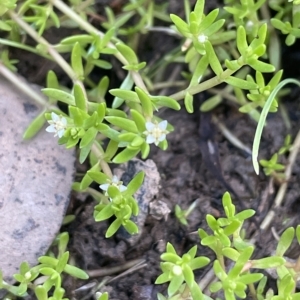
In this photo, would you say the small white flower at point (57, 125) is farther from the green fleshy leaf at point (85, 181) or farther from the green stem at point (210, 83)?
the green stem at point (210, 83)

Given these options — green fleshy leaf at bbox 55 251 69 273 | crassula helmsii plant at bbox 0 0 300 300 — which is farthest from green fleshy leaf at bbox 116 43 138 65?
green fleshy leaf at bbox 55 251 69 273

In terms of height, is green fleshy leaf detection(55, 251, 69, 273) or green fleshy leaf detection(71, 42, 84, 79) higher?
green fleshy leaf detection(71, 42, 84, 79)

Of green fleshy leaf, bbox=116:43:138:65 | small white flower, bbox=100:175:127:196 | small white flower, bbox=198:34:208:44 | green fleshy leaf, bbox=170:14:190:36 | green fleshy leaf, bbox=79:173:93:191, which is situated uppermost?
green fleshy leaf, bbox=170:14:190:36

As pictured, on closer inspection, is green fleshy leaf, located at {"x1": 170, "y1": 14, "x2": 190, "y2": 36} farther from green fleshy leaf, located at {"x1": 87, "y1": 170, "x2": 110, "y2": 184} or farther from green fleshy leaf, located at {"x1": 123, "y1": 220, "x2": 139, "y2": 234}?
green fleshy leaf, located at {"x1": 123, "y1": 220, "x2": 139, "y2": 234}

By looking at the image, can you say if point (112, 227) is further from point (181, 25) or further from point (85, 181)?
point (181, 25)

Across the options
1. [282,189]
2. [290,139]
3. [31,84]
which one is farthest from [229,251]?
[31,84]

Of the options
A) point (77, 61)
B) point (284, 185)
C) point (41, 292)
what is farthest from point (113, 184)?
point (284, 185)

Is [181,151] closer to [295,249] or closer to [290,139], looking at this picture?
[290,139]

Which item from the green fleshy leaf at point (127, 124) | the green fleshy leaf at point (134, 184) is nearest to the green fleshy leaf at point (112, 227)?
the green fleshy leaf at point (134, 184)

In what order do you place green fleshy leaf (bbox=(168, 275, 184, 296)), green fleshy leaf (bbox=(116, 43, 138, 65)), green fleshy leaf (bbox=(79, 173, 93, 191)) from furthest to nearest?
green fleshy leaf (bbox=(116, 43, 138, 65)) → green fleshy leaf (bbox=(79, 173, 93, 191)) → green fleshy leaf (bbox=(168, 275, 184, 296))
